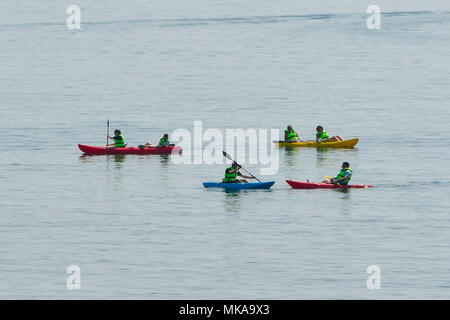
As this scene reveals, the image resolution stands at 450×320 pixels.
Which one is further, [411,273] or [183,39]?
[183,39]

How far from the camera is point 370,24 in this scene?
14688 centimetres

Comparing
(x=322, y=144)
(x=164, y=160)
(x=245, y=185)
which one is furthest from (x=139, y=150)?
(x=245, y=185)

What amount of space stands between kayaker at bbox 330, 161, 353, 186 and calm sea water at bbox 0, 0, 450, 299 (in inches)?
32.4

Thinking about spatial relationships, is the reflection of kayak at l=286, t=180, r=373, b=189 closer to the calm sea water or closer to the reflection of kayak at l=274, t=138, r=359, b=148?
the calm sea water

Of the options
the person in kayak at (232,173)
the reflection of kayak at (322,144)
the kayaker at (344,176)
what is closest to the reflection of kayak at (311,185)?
the kayaker at (344,176)

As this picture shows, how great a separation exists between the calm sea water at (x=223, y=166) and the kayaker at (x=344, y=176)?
0.82m

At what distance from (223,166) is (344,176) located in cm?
1297

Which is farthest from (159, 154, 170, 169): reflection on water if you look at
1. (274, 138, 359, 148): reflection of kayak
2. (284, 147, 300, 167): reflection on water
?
(274, 138, 359, 148): reflection of kayak

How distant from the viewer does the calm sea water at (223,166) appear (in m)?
44.5

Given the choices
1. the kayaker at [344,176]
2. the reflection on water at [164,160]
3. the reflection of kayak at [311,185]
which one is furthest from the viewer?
the reflection on water at [164,160]

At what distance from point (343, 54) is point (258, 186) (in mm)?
76986

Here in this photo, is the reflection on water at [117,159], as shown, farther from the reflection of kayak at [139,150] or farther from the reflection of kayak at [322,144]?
the reflection of kayak at [322,144]

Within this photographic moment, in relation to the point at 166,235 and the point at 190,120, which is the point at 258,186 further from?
the point at 190,120
